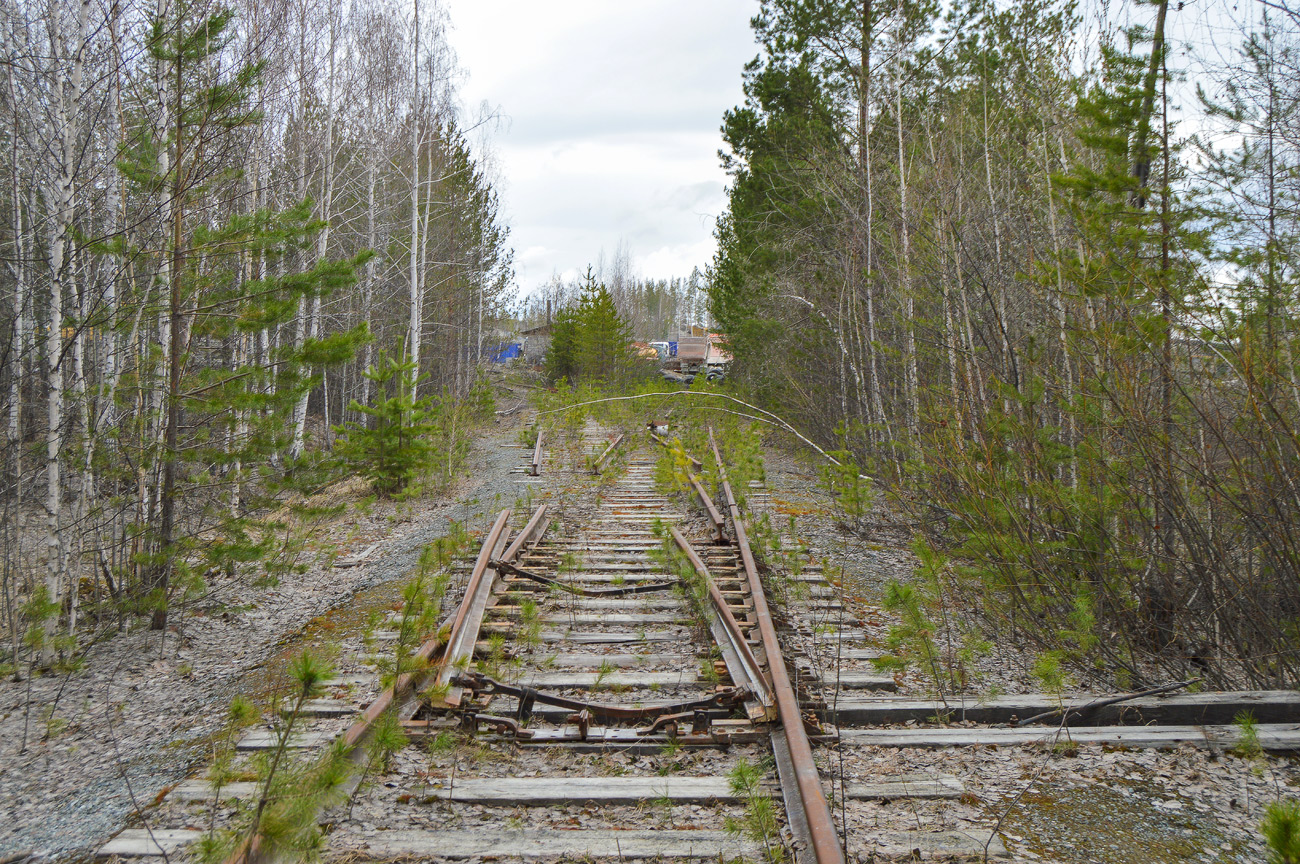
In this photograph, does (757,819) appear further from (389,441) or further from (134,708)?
(389,441)

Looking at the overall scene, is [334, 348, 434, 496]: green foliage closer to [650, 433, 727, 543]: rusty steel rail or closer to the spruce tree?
[650, 433, 727, 543]: rusty steel rail

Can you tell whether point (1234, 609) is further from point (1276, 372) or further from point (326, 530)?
point (326, 530)

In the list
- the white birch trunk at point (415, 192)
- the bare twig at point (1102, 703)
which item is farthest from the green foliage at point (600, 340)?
the bare twig at point (1102, 703)

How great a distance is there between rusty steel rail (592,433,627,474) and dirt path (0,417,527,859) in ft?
17.0

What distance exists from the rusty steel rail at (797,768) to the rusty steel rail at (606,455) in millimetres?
8493

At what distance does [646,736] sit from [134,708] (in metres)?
3.11

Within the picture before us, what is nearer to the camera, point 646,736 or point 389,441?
point 646,736

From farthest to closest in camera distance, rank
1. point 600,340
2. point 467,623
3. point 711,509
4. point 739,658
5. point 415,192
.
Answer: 1. point 600,340
2. point 415,192
3. point 711,509
4. point 467,623
5. point 739,658

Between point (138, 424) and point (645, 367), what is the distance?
28.3 meters

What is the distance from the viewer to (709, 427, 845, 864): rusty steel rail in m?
2.58

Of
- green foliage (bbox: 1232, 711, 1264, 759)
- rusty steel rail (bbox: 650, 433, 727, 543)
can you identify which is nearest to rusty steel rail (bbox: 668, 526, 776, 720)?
green foliage (bbox: 1232, 711, 1264, 759)

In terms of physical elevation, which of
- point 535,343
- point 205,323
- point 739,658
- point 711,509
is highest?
point 535,343

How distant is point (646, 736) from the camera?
3.71 meters

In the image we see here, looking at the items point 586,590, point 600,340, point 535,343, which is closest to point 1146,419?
point 586,590
